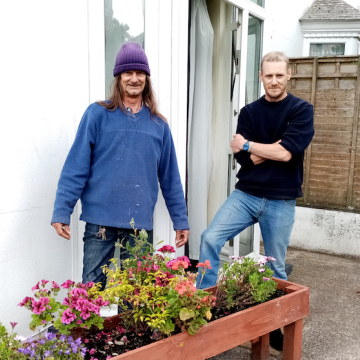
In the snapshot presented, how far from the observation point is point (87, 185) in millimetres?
2148

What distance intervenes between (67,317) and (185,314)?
0.46 meters

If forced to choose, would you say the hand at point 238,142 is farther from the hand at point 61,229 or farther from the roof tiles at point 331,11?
the roof tiles at point 331,11

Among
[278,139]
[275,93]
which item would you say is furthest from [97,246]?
[275,93]

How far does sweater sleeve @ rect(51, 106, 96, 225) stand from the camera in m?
2.03

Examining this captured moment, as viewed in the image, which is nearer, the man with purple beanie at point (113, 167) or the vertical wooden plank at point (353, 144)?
the man with purple beanie at point (113, 167)

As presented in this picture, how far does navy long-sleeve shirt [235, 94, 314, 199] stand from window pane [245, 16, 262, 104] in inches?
50.6

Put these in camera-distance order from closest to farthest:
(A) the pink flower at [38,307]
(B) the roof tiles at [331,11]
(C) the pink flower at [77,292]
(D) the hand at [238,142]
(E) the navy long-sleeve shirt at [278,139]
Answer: (A) the pink flower at [38,307] < (C) the pink flower at [77,292] < (E) the navy long-sleeve shirt at [278,139] < (D) the hand at [238,142] < (B) the roof tiles at [331,11]

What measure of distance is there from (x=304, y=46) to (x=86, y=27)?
5.13 m

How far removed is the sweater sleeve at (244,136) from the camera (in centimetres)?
258

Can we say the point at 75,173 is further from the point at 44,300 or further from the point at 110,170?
the point at 44,300

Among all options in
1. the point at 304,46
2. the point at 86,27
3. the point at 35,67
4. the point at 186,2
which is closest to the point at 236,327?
the point at 35,67

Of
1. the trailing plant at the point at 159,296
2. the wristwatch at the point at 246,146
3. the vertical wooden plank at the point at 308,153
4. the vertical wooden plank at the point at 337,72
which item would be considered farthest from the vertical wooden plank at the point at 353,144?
the trailing plant at the point at 159,296

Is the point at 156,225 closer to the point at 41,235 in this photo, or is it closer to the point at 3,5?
the point at 41,235

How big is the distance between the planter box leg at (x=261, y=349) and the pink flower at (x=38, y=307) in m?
1.40
